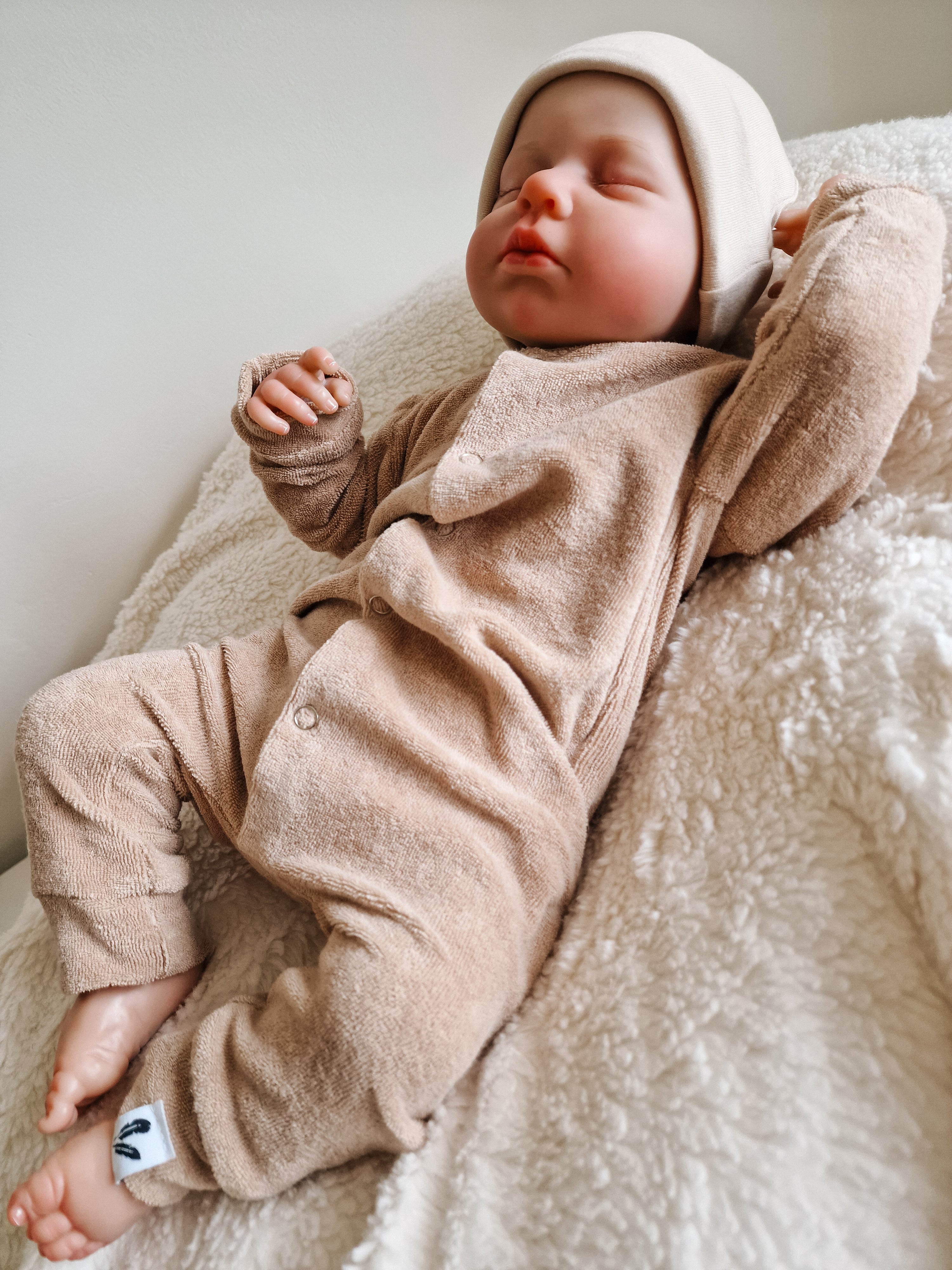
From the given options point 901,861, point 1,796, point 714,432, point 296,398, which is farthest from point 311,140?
point 901,861

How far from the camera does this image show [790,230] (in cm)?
83

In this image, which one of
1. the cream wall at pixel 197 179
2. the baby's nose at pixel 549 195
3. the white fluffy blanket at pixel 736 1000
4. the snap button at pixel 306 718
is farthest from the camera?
the cream wall at pixel 197 179

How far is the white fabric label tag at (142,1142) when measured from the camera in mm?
516

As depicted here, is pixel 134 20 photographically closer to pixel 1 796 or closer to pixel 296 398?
pixel 296 398

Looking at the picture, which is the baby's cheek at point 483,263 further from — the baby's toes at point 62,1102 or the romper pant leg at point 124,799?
the baby's toes at point 62,1102

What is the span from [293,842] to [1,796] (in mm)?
723

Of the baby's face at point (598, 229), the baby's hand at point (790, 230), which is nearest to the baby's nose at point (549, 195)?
the baby's face at point (598, 229)

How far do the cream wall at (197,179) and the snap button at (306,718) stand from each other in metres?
0.68

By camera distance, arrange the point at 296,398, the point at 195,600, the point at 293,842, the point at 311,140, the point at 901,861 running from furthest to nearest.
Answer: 1. the point at 311,140
2. the point at 195,600
3. the point at 296,398
4. the point at 293,842
5. the point at 901,861

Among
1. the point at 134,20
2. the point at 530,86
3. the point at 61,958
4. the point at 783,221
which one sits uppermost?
the point at 134,20

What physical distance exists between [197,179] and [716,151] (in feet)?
2.50

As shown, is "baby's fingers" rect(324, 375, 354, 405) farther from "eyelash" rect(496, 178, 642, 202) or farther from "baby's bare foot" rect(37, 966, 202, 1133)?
"baby's bare foot" rect(37, 966, 202, 1133)

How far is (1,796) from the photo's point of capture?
109cm

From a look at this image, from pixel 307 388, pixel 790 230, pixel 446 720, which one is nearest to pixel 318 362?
pixel 307 388
